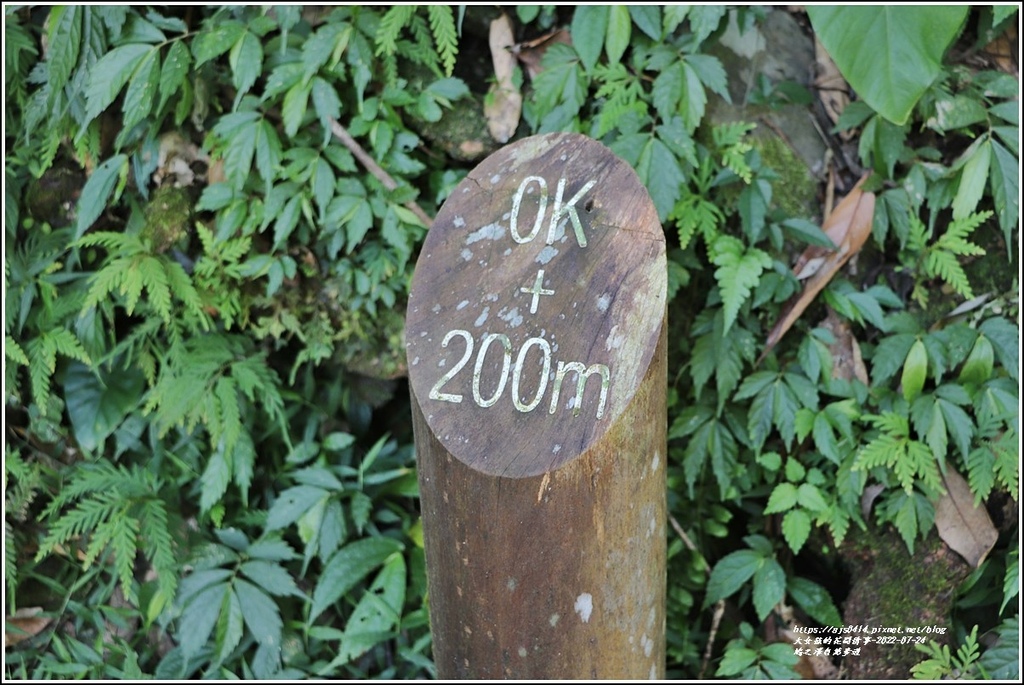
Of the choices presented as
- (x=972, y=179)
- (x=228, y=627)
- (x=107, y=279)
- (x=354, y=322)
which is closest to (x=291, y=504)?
(x=228, y=627)

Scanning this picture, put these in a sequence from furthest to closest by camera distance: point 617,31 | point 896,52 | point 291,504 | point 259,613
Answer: point 291,504 < point 259,613 < point 617,31 < point 896,52

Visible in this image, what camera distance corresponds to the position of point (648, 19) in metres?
2.17

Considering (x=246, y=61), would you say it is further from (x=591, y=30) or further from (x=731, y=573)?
(x=731, y=573)

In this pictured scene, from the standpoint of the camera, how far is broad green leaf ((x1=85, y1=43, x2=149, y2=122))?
217 centimetres

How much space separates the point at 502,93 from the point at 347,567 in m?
1.40

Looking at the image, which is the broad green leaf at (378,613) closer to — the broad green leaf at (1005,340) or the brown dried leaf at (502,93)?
the brown dried leaf at (502,93)

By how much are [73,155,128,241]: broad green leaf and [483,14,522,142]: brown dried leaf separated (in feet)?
3.40

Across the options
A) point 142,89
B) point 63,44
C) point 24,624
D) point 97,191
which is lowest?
point 24,624

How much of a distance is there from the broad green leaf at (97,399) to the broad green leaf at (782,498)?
6.04 ft

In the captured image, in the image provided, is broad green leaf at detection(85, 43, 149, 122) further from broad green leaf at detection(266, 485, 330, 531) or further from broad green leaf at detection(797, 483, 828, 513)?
broad green leaf at detection(797, 483, 828, 513)

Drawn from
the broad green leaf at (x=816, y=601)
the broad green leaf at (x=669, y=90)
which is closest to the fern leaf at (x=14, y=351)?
the broad green leaf at (x=669, y=90)

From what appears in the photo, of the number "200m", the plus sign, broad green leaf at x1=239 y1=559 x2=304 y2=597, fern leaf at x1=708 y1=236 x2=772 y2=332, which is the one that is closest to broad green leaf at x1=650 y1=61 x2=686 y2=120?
fern leaf at x1=708 y1=236 x2=772 y2=332

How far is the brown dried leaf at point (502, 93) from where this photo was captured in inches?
92.0

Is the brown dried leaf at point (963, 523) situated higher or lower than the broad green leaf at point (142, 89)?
lower
